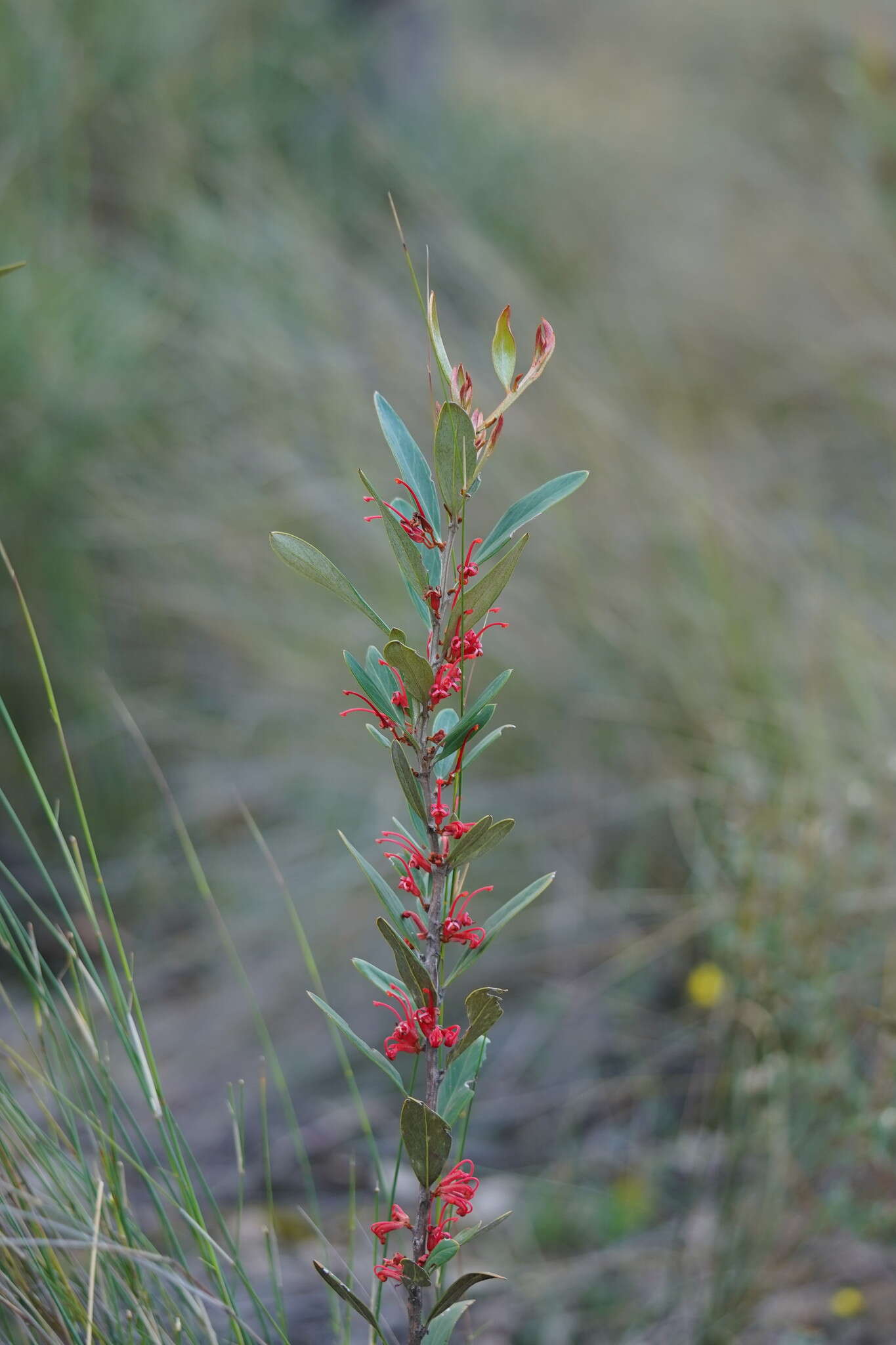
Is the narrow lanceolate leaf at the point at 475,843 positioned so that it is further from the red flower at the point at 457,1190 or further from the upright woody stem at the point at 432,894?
the red flower at the point at 457,1190

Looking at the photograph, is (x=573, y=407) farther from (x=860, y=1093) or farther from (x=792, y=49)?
(x=792, y=49)

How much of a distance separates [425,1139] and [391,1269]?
82 mm

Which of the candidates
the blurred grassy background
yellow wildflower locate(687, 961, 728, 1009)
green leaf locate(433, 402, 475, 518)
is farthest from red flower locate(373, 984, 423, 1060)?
yellow wildflower locate(687, 961, 728, 1009)

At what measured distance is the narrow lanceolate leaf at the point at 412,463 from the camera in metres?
0.51

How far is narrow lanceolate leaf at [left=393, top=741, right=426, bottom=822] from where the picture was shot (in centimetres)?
47

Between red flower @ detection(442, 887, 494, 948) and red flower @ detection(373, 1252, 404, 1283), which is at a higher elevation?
red flower @ detection(442, 887, 494, 948)

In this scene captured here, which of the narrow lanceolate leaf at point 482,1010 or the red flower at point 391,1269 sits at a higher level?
the narrow lanceolate leaf at point 482,1010

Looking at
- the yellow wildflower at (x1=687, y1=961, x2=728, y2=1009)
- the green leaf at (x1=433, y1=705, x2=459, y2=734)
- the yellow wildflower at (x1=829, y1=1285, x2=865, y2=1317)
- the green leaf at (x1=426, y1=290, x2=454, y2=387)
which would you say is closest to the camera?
the green leaf at (x1=426, y1=290, x2=454, y2=387)

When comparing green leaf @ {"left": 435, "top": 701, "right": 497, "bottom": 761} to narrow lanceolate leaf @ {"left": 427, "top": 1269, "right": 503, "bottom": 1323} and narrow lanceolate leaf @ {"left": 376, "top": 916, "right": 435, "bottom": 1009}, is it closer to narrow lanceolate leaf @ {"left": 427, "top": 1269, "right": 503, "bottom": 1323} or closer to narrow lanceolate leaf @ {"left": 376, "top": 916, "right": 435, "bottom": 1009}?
narrow lanceolate leaf @ {"left": 376, "top": 916, "right": 435, "bottom": 1009}

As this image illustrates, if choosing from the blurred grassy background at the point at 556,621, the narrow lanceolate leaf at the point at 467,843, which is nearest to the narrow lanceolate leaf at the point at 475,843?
the narrow lanceolate leaf at the point at 467,843

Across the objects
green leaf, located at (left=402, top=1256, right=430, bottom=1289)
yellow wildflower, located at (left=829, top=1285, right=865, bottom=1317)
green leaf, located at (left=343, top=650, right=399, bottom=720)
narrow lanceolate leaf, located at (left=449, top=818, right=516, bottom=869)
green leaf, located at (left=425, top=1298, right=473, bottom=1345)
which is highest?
green leaf, located at (left=343, top=650, right=399, bottom=720)

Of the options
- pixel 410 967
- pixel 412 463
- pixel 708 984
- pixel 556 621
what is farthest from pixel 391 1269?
pixel 556 621

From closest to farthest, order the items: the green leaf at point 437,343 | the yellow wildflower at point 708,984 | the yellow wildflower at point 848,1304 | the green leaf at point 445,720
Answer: the green leaf at point 437,343
the green leaf at point 445,720
the yellow wildflower at point 848,1304
the yellow wildflower at point 708,984

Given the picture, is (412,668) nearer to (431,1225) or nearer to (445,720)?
(445,720)
